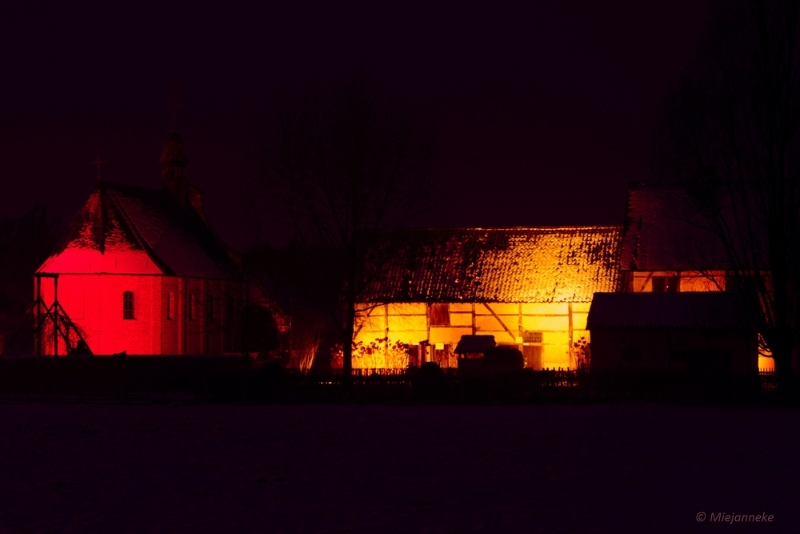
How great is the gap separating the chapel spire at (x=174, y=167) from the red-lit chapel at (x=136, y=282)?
266cm

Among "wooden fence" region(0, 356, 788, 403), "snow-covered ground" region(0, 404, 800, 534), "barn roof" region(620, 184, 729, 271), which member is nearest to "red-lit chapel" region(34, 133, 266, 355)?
"wooden fence" region(0, 356, 788, 403)

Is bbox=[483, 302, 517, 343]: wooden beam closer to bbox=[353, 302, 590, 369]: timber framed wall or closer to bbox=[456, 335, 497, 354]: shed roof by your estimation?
bbox=[353, 302, 590, 369]: timber framed wall

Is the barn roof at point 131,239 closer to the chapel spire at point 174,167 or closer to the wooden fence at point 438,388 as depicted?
the chapel spire at point 174,167

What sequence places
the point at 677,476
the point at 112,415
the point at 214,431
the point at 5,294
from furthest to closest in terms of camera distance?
the point at 5,294, the point at 112,415, the point at 214,431, the point at 677,476

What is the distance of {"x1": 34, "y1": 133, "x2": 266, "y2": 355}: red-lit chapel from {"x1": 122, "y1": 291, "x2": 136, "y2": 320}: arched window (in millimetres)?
45

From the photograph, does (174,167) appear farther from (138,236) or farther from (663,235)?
(663,235)

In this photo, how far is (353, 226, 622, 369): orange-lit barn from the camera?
149 ft

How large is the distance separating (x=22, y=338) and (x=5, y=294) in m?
10.6

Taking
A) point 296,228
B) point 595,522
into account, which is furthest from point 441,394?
point 595,522

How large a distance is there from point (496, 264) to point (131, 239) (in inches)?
666

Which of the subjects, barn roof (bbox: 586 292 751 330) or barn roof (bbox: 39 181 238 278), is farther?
barn roof (bbox: 39 181 238 278)

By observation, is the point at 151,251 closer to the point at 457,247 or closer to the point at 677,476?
the point at 457,247

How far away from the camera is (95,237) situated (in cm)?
4744

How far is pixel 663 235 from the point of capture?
45656 millimetres
